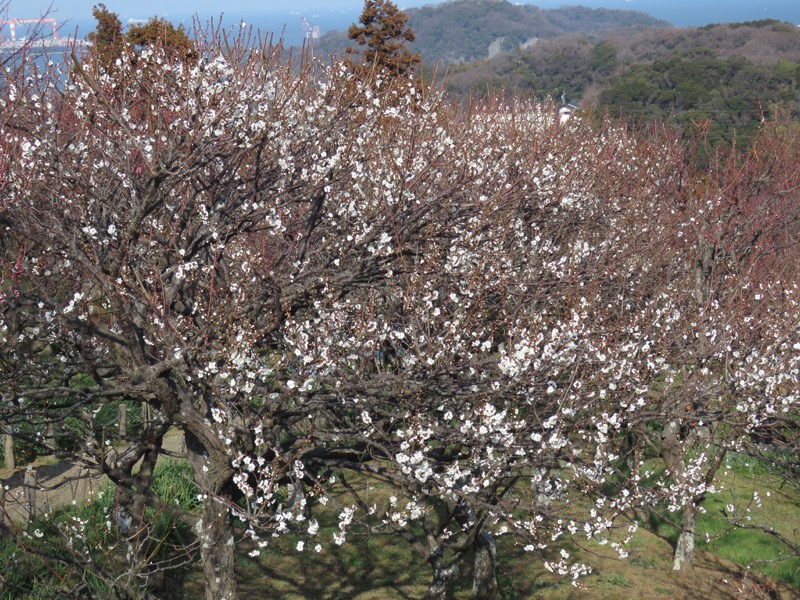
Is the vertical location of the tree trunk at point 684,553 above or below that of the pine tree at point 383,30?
below

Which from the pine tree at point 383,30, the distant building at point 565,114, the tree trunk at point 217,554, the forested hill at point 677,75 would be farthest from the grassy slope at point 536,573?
the pine tree at point 383,30

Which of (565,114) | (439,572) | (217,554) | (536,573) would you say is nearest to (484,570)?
(439,572)

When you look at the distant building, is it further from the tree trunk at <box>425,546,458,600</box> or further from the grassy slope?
the tree trunk at <box>425,546,458,600</box>

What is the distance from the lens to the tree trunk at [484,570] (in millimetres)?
8227

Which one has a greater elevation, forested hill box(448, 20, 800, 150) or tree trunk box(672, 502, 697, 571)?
forested hill box(448, 20, 800, 150)

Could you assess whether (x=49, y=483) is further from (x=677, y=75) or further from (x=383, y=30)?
(x=677, y=75)

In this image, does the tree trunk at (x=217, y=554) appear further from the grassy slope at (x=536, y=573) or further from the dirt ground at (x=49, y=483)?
the dirt ground at (x=49, y=483)

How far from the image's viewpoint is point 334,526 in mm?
10773

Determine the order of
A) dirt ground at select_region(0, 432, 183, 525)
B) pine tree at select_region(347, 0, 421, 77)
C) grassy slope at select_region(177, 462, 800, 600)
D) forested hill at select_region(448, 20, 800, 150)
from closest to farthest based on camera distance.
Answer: grassy slope at select_region(177, 462, 800, 600) < dirt ground at select_region(0, 432, 183, 525) < pine tree at select_region(347, 0, 421, 77) < forested hill at select_region(448, 20, 800, 150)

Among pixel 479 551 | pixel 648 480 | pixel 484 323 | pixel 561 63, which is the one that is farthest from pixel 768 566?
pixel 561 63

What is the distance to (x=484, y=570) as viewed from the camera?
327 inches

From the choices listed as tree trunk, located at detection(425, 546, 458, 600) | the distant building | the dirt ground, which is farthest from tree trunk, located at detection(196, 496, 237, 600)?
the distant building

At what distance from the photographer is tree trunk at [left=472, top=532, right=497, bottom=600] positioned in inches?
324

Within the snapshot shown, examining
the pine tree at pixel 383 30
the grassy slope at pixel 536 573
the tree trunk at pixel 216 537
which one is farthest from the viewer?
the pine tree at pixel 383 30
